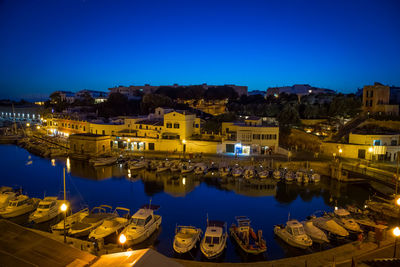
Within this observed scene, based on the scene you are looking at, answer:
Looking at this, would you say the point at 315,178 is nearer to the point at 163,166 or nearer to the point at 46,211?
the point at 163,166

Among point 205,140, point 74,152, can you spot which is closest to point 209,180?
point 205,140

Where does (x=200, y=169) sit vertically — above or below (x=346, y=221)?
above

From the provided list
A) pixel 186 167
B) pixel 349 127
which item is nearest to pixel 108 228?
pixel 186 167

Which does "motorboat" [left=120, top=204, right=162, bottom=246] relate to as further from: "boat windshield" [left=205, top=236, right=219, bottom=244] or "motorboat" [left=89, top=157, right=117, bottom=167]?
"motorboat" [left=89, top=157, right=117, bottom=167]

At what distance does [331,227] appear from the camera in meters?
13.0

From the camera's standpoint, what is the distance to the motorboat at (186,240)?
37.2 feet

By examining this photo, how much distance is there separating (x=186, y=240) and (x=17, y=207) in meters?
10.1

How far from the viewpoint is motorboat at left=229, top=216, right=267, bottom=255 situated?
37.1 feet

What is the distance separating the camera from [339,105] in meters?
34.5

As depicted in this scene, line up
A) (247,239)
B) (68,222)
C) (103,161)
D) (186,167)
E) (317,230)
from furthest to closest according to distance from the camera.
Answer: (103,161) < (186,167) < (68,222) < (317,230) < (247,239)

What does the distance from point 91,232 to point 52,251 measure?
448 centimetres

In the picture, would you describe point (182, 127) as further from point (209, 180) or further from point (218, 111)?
point (218, 111)

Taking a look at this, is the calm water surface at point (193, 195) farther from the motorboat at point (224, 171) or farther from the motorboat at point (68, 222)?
the motorboat at point (68, 222)

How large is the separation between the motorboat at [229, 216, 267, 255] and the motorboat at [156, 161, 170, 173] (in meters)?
13.0
